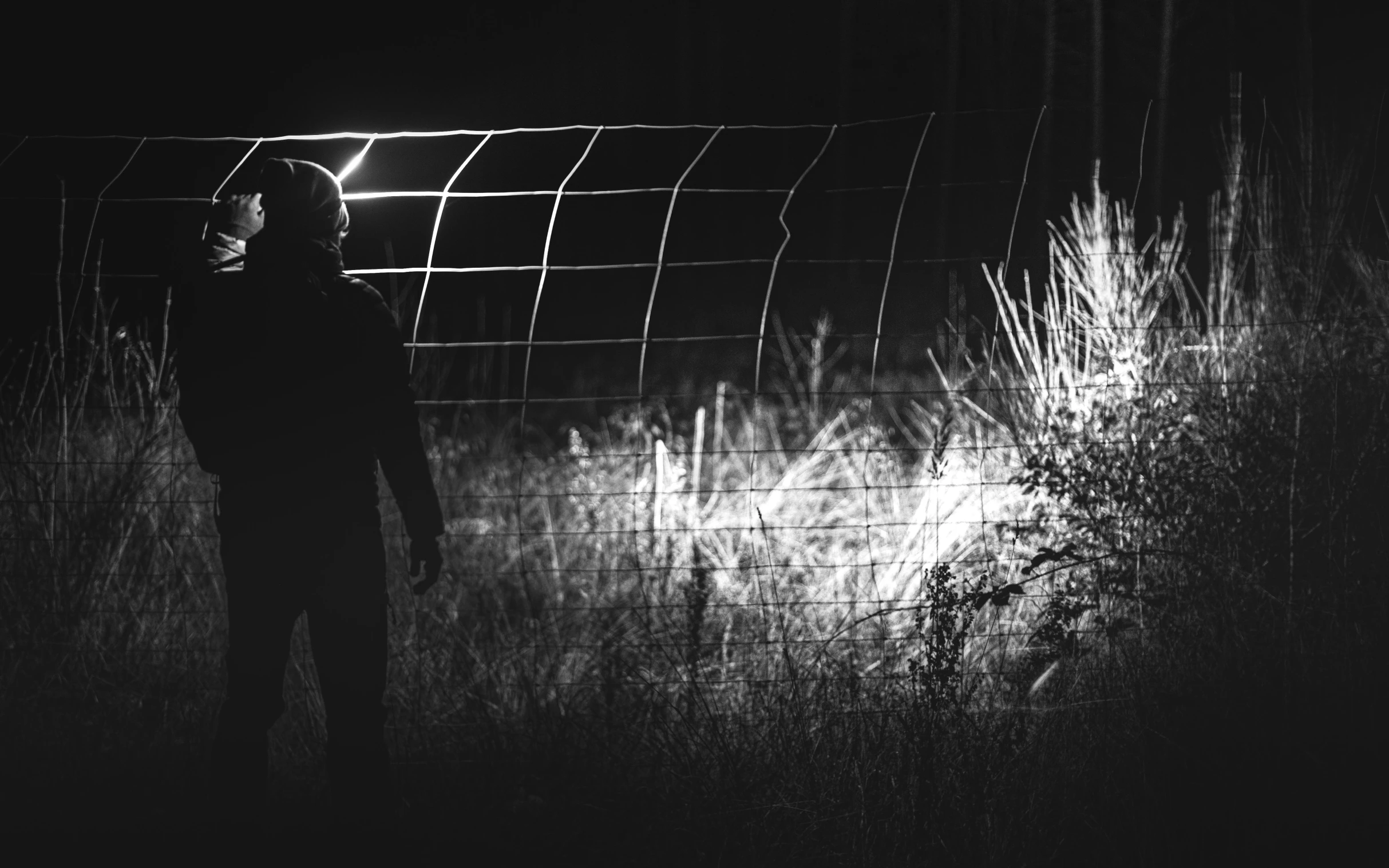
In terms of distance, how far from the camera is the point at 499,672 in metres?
3.83

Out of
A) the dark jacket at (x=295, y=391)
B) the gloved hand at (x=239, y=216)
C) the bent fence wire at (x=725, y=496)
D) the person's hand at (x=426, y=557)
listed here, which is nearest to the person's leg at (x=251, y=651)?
the dark jacket at (x=295, y=391)

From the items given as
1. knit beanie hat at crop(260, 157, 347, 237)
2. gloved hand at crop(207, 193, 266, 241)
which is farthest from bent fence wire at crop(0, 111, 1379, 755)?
knit beanie hat at crop(260, 157, 347, 237)

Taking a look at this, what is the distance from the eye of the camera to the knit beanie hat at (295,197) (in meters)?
2.59

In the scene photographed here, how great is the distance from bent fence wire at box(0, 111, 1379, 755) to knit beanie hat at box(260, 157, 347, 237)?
508 mm

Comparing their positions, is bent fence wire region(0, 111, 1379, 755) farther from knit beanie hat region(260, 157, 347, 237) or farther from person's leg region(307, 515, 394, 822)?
knit beanie hat region(260, 157, 347, 237)

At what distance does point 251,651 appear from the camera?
267 cm

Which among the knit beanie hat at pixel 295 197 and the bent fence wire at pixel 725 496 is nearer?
the knit beanie hat at pixel 295 197

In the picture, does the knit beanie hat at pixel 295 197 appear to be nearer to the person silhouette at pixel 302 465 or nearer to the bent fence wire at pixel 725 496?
the person silhouette at pixel 302 465

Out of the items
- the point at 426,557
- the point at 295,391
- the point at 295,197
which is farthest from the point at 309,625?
the point at 295,197

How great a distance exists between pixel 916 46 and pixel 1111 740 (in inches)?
178

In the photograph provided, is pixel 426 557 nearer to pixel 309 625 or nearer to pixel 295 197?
pixel 309 625

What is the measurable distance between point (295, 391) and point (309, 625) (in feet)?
1.96

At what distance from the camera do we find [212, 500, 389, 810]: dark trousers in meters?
2.65

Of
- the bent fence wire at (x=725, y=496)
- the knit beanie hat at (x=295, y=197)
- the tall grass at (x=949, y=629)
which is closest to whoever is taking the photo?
the knit beanie hat at (x=295, y=197)
